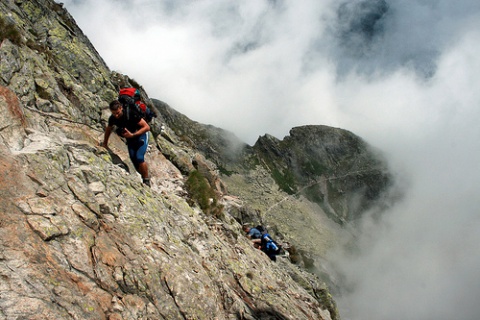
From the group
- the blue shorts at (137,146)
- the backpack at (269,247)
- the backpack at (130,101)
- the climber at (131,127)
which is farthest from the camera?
the backpack at (269,247)

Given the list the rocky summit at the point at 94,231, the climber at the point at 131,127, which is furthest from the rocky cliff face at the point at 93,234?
the climber at the point at 131,127

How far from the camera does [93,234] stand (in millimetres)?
9734

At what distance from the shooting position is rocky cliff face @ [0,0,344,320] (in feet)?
25.8

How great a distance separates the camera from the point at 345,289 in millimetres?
163375

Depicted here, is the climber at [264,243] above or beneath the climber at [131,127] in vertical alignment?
above

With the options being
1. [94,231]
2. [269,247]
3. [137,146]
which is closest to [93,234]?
[94,231]

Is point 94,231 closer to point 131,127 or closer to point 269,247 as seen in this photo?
point 131,127

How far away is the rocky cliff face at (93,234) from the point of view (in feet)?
25.8

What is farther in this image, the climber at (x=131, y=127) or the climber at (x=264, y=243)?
the climber at (x=264, y=243)

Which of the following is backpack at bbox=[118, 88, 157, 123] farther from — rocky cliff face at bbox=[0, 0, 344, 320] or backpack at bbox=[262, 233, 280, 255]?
backpack at bbox=[262, 233, 280, 255]

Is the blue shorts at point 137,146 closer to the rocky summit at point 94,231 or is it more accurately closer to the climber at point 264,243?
the rocky summit at point 94,231

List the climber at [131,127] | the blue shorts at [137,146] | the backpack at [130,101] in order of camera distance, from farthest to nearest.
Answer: the blue shorts at [137,146]
the backpack at [130,101]
the climber at [131,127]

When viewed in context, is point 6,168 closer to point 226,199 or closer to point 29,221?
point 29,221

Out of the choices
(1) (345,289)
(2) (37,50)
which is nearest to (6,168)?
(2) (37,50)
